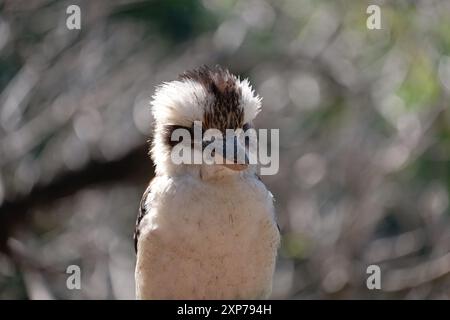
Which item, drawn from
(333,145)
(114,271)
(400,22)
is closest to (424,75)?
(400,22)

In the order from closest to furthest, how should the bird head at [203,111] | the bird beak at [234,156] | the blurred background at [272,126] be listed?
the bird beak at [234,156], the bird head at [203,111], the blurred background at [272,126]

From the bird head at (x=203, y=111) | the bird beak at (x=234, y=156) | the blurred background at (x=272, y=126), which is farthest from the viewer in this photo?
the blurred background at (x=272, y=126)

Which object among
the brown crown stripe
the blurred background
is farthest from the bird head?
the blurred background

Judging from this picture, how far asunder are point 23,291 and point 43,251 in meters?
0.56

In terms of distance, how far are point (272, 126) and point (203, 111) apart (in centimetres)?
402

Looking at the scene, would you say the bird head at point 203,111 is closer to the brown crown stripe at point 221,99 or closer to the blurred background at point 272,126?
the brown crown stripe at point 221,99

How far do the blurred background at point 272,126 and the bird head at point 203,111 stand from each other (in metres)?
2.67

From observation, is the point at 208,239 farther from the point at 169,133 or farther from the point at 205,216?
the point at 169,133

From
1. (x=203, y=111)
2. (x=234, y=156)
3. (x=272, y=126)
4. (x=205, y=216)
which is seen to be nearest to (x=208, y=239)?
(x=205, y=216)

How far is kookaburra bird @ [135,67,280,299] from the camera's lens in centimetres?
363

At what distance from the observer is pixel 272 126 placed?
776cm

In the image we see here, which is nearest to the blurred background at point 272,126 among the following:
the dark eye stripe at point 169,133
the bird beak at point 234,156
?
the dark eye stripe at point 169,133

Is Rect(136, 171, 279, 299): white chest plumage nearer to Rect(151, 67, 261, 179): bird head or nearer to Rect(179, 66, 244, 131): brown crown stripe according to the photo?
Rect(151, 67, 261, 179): bird head

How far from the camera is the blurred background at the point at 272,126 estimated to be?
6.75 meters
